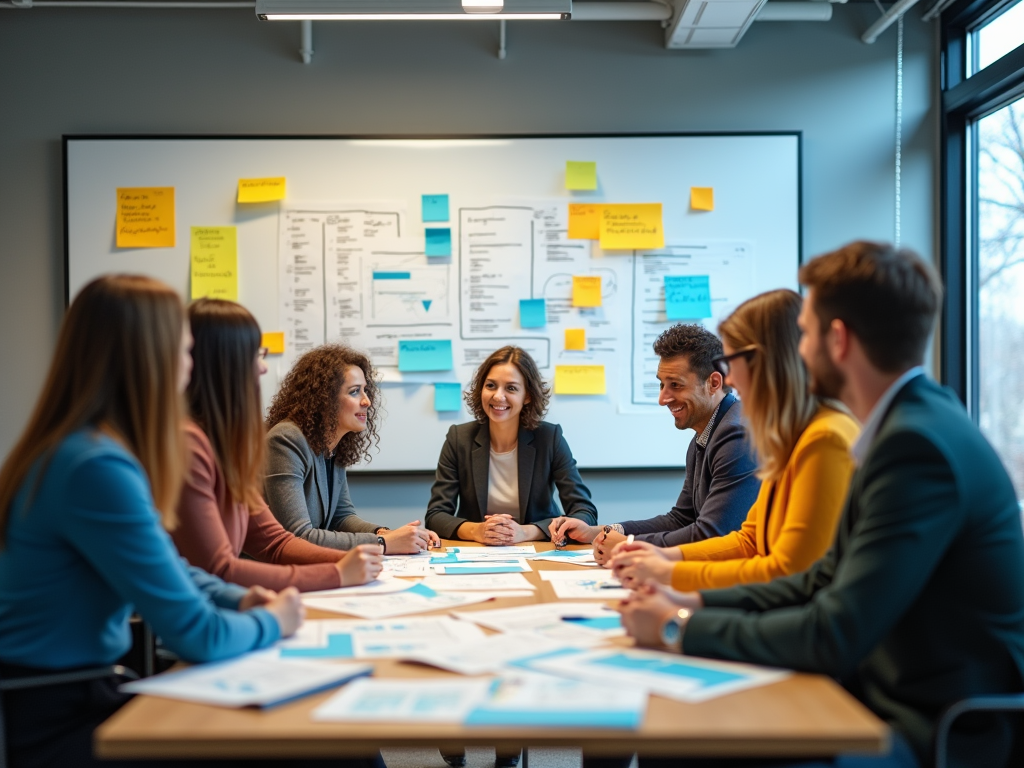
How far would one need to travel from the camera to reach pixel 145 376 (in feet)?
4.62

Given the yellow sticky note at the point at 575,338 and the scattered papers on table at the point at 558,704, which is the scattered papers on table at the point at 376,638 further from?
the yellow sticky note at the point at 575,338

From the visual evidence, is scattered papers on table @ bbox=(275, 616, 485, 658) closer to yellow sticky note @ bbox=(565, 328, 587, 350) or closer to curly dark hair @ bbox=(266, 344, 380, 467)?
curly dark hair @ bbox=(266, 344, 380, 467)

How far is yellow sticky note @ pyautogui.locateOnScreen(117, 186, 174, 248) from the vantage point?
3779mm

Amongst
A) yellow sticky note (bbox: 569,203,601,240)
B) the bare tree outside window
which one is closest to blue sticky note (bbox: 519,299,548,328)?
yellow sticky note (bbox: 569,203,601,240)

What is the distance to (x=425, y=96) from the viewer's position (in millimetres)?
3836

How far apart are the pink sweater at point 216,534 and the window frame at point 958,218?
2.98 m

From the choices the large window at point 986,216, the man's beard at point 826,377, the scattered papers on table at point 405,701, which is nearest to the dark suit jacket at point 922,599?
the man's beard at point 826,377

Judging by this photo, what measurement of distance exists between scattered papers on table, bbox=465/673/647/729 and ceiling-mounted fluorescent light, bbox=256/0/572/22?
219 cm

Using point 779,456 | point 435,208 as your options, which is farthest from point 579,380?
point 779,456

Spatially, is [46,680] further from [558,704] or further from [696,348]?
[696,348]

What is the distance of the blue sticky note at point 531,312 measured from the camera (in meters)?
3.82

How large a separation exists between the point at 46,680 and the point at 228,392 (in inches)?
29.0

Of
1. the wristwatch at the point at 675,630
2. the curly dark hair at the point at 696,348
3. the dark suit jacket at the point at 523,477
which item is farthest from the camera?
the dark suit jacket at the point at 523,477

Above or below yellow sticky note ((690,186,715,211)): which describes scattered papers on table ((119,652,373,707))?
below
